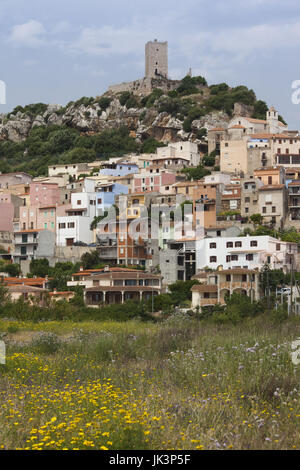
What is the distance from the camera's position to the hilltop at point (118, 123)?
→ 9425 centimetres

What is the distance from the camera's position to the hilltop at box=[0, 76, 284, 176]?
94250 mm

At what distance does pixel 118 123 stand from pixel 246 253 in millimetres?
62020

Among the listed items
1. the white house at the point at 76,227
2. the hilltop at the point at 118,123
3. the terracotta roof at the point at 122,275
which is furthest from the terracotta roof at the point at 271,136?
the terracotta roof at the point at 122,275

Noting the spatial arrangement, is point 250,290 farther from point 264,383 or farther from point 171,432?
point 171,432

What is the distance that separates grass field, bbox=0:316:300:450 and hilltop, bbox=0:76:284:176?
242ft

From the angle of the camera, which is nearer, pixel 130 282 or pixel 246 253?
pixel 130 282

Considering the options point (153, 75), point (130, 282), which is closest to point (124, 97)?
point (153, 75)

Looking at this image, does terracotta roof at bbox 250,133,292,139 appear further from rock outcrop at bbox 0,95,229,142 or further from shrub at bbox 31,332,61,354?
shrub at bbox 31,332,61,354

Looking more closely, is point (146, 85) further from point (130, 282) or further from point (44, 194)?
point (130, 282)

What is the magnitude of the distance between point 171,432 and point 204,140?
267 feet

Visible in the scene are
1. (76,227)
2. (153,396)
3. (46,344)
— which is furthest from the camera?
(76,227)

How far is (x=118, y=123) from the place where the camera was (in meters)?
104

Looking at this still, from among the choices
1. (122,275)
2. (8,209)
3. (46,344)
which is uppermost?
(8,209)

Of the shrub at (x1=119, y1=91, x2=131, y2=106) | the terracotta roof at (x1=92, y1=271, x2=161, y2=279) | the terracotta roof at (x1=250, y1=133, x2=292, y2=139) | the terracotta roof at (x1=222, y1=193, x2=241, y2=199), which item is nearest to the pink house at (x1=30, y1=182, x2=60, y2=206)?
the terracotta roof at (x1=222, y1=193, x2=241, y2=199)
